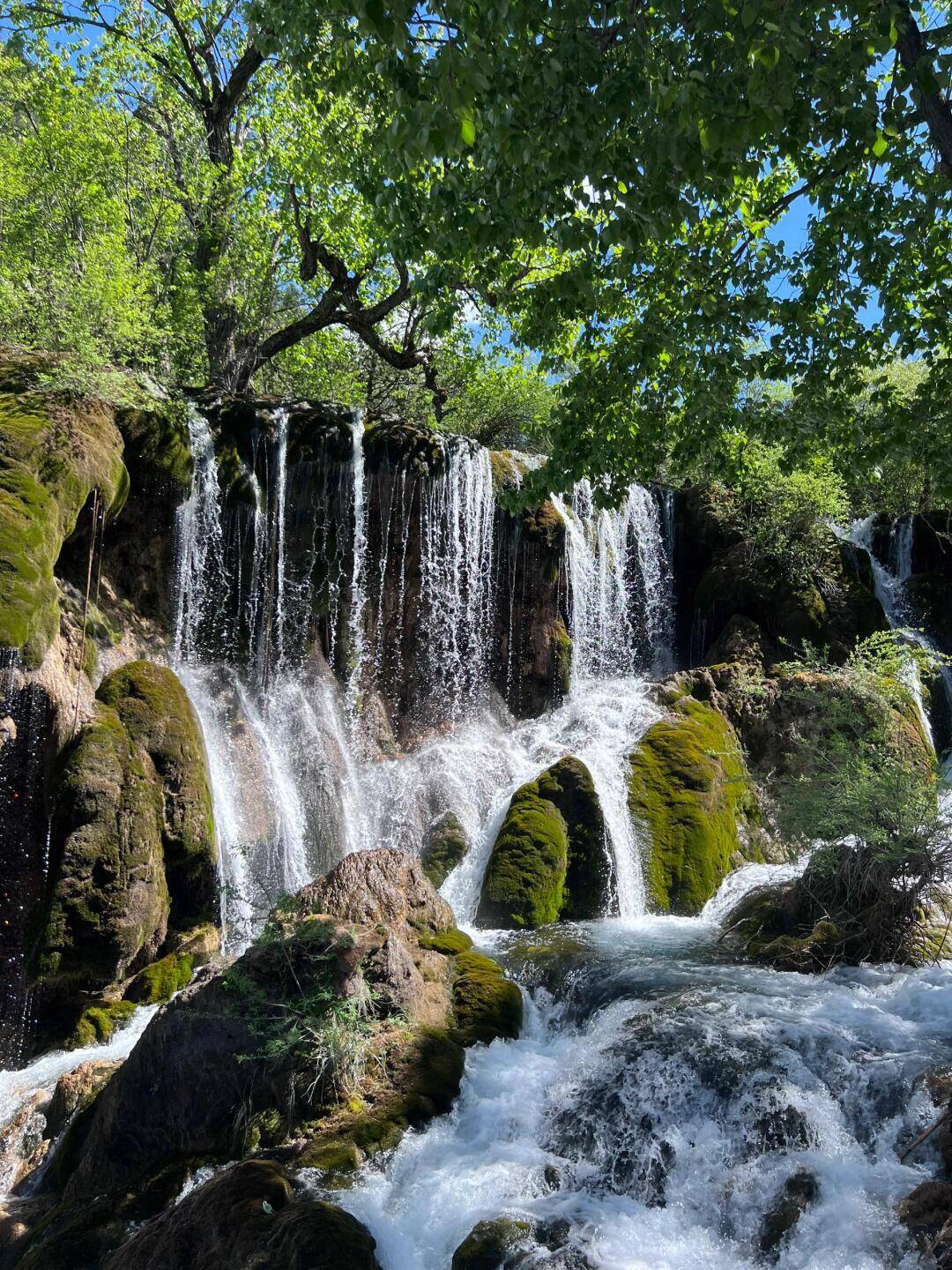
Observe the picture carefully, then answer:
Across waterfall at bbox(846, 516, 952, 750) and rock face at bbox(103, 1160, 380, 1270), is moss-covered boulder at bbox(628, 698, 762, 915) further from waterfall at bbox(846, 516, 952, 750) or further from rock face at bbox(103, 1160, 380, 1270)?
rock face at bbox(103, 1160, 380, 1270)

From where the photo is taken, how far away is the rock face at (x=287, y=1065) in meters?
5.35

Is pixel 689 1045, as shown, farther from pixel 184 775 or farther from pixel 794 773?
pixel 794 773

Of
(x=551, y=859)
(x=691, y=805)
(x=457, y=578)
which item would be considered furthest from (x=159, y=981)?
(x=457, y=578)

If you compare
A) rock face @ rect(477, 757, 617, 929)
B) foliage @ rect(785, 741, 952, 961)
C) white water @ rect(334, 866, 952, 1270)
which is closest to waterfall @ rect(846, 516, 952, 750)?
rock face @ rect(477, 757, 617, 929)

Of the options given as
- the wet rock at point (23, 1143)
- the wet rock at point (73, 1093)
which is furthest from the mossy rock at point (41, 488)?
the wet rock at point (23, 1143)

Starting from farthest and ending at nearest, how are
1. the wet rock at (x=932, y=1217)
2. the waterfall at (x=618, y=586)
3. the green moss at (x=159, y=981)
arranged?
the waterfall at (x=618, y=586), the green moss at (x=159, y=981), the wet rock at (x=932, y=1217)

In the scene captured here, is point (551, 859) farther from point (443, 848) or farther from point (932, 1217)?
point (932, 1217)

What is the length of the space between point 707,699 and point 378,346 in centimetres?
975

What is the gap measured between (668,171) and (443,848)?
8581mm

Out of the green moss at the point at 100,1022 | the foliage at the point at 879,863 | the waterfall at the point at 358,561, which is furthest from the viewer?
the waterfall at the point at 358,561

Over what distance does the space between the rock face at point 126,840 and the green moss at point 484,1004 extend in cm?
352

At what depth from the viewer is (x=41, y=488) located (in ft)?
30.6

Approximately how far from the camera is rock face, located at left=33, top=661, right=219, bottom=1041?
8.11 metres

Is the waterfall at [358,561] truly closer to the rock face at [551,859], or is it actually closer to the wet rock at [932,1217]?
the rock face at [551,859]
